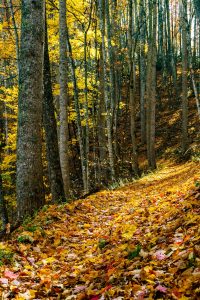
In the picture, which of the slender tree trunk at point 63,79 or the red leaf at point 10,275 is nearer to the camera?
the red leaf at point 10,275

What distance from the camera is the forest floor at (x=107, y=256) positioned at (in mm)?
2996

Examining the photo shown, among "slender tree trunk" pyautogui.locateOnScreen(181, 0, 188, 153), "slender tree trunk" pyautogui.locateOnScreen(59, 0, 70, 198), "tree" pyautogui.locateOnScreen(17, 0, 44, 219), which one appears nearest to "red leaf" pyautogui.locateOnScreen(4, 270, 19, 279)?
"tree" pyautogui.locateOnScreen(17, 0, 44, 219)

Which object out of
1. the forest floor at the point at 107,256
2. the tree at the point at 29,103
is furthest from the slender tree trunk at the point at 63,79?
the tree at the point at 29,103

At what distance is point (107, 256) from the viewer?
167 inches

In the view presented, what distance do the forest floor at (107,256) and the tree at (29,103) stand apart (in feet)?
1.93

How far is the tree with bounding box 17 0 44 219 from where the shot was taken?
233 inches

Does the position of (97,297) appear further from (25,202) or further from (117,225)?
(25,202)

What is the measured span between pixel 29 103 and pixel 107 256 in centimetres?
313

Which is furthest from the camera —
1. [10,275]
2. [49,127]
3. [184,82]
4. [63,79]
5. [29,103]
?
[184,82]

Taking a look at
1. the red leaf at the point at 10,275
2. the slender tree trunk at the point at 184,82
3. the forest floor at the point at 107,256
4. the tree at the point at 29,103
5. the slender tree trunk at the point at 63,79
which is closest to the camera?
the forest floor at the point at 107,256

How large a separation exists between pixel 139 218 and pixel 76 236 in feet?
3.77

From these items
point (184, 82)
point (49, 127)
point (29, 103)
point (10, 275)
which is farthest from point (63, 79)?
point (184, 82)

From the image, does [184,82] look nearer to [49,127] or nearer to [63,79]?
[63,79]

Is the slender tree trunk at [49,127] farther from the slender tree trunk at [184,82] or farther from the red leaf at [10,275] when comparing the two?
the slender tree trunk at [184,82]
